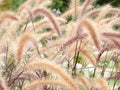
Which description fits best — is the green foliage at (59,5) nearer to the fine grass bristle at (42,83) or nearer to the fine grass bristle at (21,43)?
the fine grass bristle at (21,43)

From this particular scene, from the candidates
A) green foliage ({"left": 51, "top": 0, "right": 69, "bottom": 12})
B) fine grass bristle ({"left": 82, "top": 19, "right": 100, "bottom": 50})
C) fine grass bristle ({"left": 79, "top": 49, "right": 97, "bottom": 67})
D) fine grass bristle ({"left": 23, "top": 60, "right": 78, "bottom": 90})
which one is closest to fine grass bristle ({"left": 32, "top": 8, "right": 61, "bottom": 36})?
fine grass bristle ({"left": 79, "top": 49, "right": 97, "bottom": 67})

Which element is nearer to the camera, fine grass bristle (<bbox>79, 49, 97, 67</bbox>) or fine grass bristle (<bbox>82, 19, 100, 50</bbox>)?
fine grass bristle (<bbox>82, 19, 100, 50</bbox>)

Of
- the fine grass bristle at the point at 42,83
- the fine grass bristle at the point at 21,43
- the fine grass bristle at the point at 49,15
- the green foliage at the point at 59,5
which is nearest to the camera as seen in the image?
the fine grass bristle at the point at 42,83

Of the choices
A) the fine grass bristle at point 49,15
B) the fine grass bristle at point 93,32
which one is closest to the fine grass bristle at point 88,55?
the fine grass bristle at point 49,15

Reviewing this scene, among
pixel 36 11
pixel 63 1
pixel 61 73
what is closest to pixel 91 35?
pixel 61 73

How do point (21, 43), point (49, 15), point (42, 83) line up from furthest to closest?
1. point (49, 15)
2. point (21, 43)
3. point (42, 83)

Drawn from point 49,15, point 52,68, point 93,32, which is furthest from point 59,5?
point 52,68

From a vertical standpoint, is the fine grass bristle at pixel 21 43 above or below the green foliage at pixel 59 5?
above

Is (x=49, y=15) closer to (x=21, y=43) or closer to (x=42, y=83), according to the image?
(x=21, y=43)

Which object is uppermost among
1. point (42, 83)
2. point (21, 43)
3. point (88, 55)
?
point (21, 43)

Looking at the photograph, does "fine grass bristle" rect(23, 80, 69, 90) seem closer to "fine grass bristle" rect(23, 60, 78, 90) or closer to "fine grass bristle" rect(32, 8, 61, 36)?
"fine grass bristle" rect(23, 60, 78, 90)

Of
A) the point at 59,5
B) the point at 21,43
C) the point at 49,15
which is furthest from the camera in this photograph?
the point at 59,5

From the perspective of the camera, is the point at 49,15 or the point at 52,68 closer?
the point at 52,68

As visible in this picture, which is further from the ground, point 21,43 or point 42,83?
point 21,43
